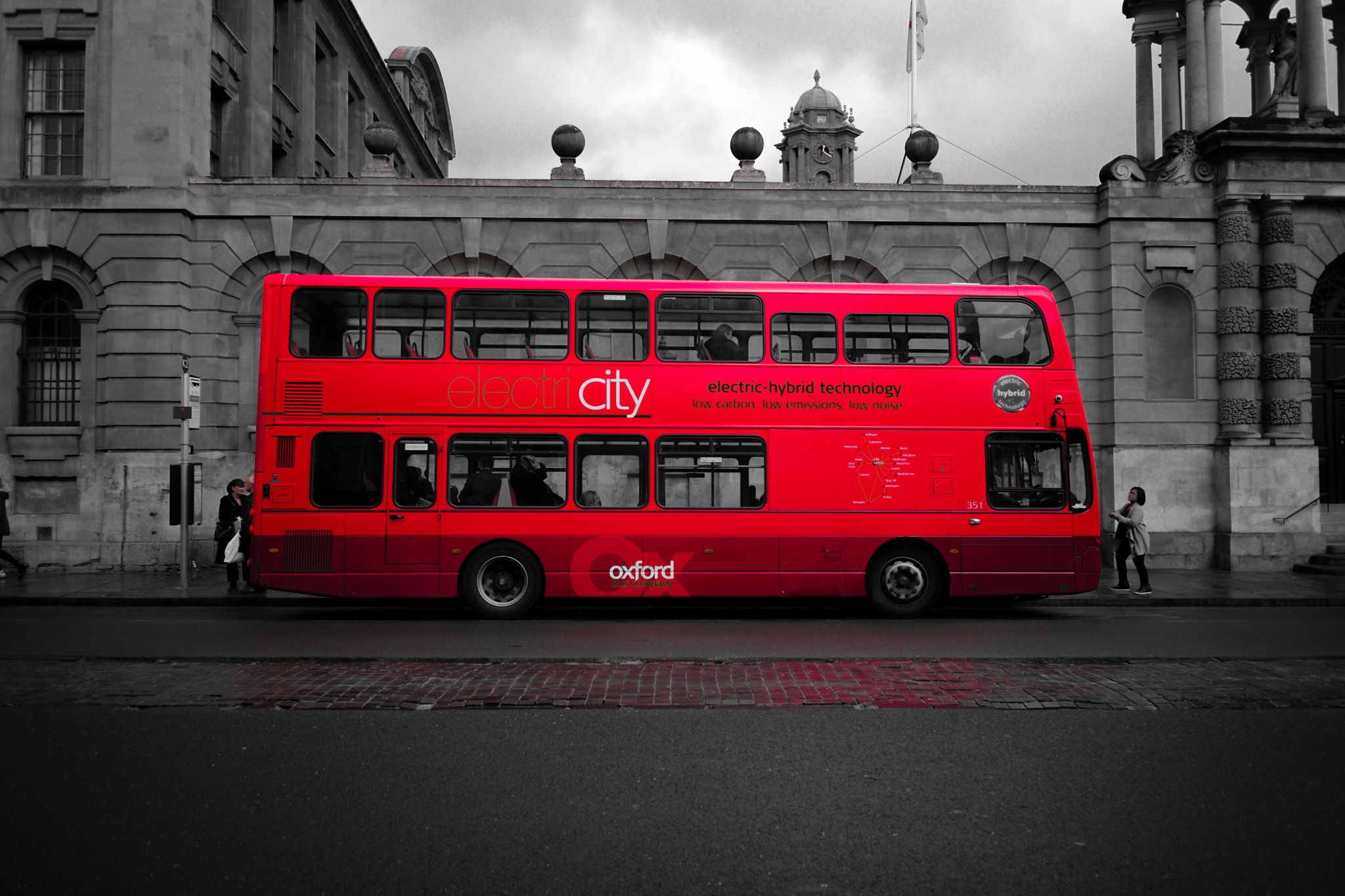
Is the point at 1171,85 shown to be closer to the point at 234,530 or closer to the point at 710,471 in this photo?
the point at 710,471

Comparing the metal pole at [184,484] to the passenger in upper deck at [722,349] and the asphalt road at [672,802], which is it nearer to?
the passenger in upper deck at [722,349]

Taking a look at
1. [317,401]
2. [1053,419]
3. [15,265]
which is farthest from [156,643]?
[15,265]

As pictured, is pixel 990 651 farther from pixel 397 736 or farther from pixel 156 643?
pixel 156 643

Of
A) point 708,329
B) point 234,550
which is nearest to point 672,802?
point 708,329

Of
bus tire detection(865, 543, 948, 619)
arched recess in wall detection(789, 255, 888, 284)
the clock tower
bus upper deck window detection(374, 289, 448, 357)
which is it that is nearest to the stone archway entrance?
arched recess in wall detection(789, 255, 888, 284)

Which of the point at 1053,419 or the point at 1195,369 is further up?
the point at 1195,369

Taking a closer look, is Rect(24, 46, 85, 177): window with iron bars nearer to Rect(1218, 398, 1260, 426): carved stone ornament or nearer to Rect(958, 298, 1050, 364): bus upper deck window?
Rect(958, 298, 1050, 364): bus upper deck window

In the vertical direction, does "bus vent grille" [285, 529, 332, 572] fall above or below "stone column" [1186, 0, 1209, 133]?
below

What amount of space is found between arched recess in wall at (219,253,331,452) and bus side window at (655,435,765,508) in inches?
373

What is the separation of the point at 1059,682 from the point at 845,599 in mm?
7024

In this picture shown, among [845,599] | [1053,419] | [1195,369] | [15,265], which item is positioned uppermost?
[15,265]

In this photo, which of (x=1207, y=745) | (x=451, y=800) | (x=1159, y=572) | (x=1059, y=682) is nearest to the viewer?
(x=451, y=800)

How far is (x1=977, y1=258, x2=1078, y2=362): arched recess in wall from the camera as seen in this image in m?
19.2

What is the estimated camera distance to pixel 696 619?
12328 millimetres
